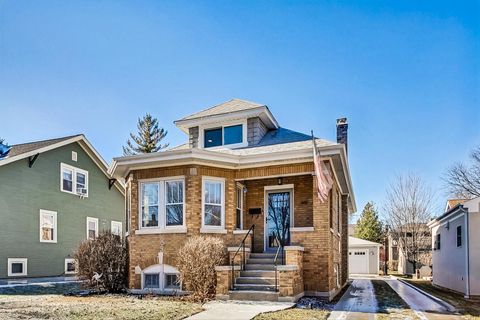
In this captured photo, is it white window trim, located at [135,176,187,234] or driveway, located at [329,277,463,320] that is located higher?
white window trim, located at [135,176,187,234]

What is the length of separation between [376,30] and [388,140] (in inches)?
430

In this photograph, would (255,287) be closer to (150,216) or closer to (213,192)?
(213,192)

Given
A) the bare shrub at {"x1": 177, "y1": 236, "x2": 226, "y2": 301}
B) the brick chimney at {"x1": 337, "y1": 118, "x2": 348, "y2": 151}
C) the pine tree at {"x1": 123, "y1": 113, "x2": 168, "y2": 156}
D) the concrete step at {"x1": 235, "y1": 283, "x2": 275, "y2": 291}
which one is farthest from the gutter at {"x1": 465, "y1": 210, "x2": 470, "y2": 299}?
the pine tree at {"x1": 123, "y1": 113, "x2": 168, "y2": 156}

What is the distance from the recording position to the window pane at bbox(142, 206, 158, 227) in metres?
12.3

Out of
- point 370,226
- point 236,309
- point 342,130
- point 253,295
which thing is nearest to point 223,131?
point 342,130

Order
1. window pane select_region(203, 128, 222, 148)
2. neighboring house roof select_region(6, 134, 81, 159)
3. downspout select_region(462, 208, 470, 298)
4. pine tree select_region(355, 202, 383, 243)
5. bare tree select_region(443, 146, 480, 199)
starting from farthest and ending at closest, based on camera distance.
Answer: pine tree select_region(355, 202, 383, 243)
bare tree select_region(443, 146, 480, 199)
neighboring house roof select_region(6, 134, 81, 159)
window pane select_region(203, 128, 222, 148)
downspout select_region(462, 208, 470, 298)

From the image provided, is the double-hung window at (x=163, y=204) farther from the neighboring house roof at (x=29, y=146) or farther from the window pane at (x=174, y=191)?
the neighboring house roof at (x=29, y=146)

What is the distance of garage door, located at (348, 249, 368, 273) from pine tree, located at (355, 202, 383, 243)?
723cm

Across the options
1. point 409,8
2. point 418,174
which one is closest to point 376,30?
point 409,8

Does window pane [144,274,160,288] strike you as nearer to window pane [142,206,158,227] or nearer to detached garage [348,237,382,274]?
window pane [142,206,158,227]

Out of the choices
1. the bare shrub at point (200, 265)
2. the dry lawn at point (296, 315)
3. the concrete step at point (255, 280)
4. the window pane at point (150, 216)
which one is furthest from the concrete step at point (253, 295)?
the window pane at point (150, 216)

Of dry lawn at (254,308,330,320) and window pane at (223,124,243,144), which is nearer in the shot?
dry lawn at (254,308,330,320)

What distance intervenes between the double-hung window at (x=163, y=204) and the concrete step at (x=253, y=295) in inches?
111

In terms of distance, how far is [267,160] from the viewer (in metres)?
12.1
